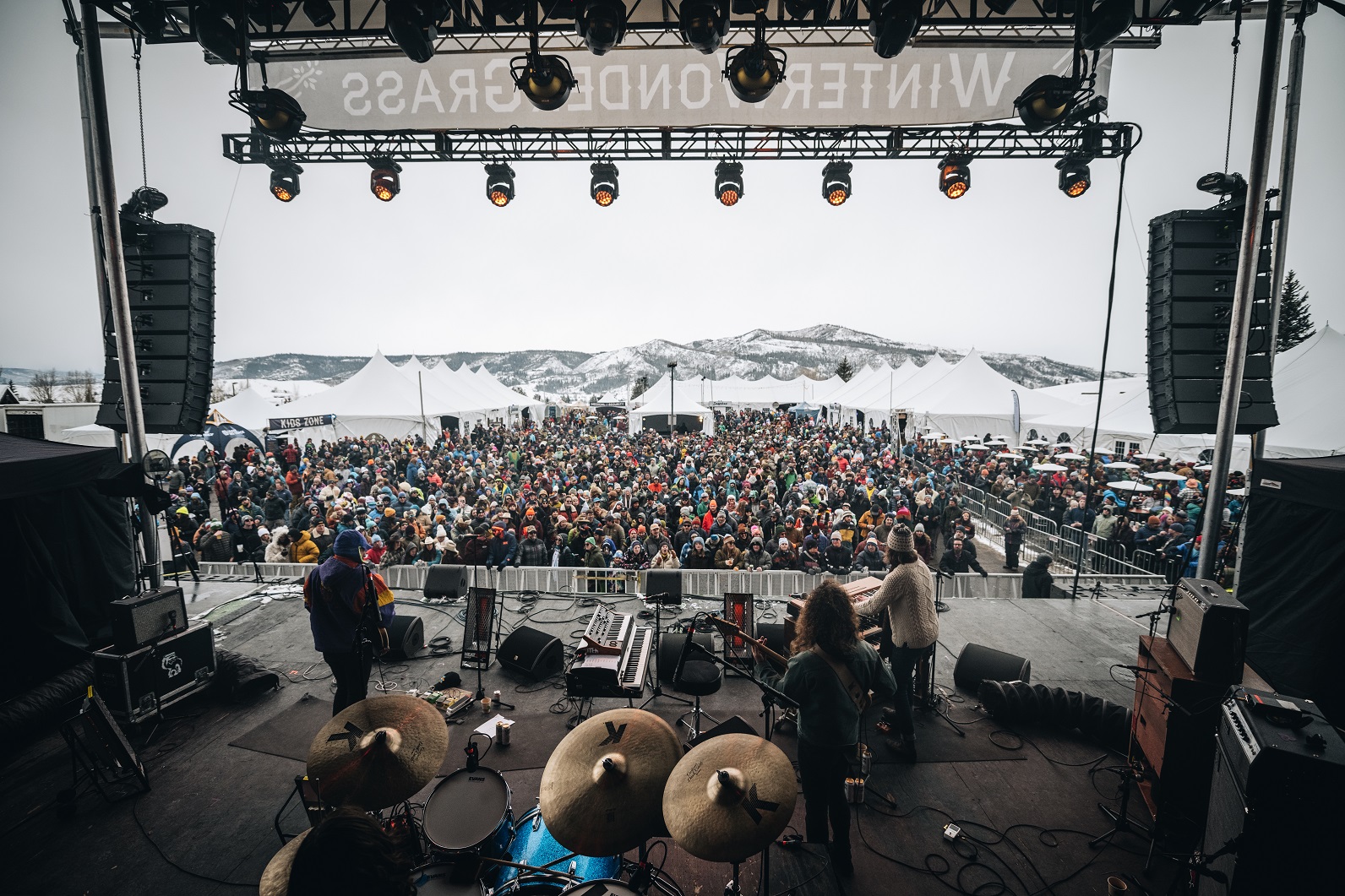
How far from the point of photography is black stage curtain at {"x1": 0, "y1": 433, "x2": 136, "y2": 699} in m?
4.77

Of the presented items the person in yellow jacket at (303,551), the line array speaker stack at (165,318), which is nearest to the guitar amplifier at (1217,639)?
the line array speaker stack at (165,318)

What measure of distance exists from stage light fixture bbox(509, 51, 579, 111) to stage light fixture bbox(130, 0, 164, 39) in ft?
10.1

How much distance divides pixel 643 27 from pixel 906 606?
19.0 feet

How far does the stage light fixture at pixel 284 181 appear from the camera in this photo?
21.9ft

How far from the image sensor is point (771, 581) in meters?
7.59

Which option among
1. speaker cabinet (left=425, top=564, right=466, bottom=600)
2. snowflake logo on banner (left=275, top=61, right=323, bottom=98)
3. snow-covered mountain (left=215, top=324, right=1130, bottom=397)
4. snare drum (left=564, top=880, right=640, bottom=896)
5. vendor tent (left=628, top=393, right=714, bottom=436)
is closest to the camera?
snare drum (left=564, top=880, right=640, bottom=896)

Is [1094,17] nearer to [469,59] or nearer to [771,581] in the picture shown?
[469,59]

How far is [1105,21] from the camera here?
154 inches

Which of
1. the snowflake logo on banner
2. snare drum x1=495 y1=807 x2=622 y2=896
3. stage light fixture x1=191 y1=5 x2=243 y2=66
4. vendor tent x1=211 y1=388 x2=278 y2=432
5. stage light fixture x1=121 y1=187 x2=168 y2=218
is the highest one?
the snowflake logo on banner

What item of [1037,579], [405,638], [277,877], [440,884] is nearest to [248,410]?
[405,638]

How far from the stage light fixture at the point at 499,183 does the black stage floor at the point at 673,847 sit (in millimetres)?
6085

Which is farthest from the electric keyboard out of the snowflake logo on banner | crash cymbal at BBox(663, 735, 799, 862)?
the snowflake logo on banner

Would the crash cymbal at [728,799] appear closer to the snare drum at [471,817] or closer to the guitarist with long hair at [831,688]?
the guitarist with long hair at [831,688]

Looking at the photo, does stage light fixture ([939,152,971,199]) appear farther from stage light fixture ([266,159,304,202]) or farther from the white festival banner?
stage light fixture ([266,159,304,202])
